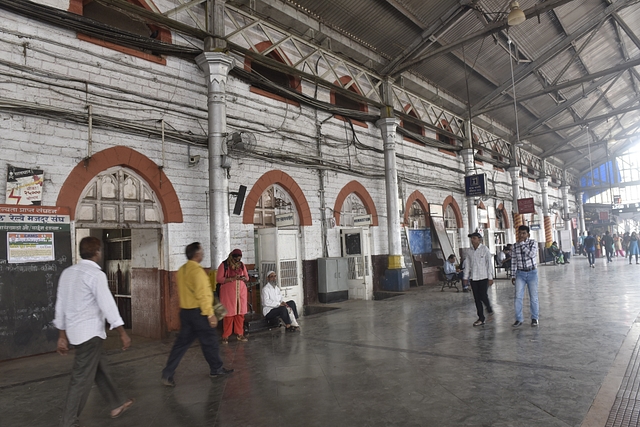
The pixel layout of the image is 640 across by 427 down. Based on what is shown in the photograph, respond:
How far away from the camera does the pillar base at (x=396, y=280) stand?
12.8 metres

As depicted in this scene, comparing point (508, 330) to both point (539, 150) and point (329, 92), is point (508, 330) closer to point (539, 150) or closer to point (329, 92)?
point (329, 92)

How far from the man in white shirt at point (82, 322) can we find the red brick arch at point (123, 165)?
343 cm

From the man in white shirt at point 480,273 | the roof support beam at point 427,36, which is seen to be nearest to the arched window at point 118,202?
the man in white shirt at point 480,273

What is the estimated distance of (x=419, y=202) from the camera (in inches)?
629

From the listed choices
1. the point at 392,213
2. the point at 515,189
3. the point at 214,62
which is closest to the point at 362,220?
the point at 392,213

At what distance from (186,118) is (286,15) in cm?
404

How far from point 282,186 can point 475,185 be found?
9269 mm

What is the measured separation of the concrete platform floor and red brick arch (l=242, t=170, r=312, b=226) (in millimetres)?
2963

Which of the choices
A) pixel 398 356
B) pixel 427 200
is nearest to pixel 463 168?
pixel 427 200

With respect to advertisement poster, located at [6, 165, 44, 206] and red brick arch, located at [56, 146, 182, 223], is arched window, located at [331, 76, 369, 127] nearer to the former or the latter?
red brick arch, located at [56, 146, 182, 223]

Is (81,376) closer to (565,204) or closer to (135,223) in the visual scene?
(135,223)

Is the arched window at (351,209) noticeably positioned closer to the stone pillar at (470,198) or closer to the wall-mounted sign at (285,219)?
the wall-mounted sign at (285,219)

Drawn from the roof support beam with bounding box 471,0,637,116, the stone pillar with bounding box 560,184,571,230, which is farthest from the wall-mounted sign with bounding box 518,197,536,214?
the stone pillar with bounding box 560,184,571,230

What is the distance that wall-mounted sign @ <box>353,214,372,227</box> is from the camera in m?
12.1
